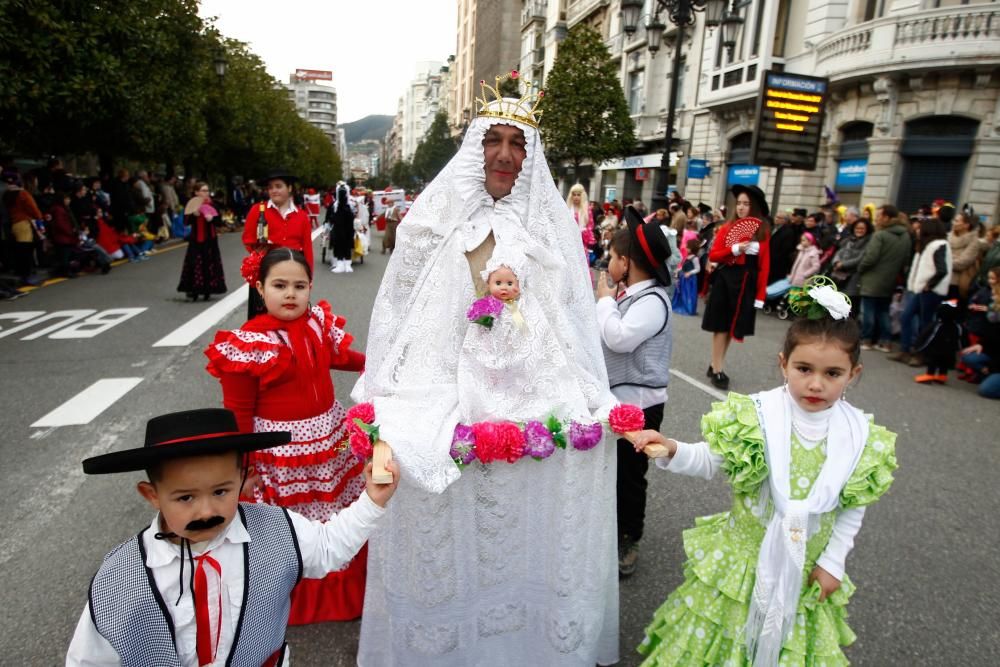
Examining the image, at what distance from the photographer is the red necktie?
1.54 meters

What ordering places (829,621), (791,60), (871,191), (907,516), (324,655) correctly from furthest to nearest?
(791,60) → (871,191) → (907,516) → (324,655) → (829,621)

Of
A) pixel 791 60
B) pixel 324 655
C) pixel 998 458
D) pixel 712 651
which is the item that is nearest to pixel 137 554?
pixel 324 655

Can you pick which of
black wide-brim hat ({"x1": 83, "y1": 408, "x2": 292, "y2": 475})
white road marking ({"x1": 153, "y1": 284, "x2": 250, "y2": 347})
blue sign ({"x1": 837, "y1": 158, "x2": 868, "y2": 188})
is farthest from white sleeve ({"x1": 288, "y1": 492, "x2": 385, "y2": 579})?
blue sign ({"x1": 837, "y1": 158, "x2": 868, "y2": 188})

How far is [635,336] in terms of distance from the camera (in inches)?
112

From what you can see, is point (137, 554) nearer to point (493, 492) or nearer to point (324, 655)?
point (493, 492)

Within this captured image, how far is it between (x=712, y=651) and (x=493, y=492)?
930 mm

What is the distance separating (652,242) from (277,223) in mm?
4446

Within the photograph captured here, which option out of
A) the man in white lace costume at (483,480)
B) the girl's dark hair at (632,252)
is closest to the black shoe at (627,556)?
the man in white lace costume at (483,480)

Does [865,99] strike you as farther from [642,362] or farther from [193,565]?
[193,565]

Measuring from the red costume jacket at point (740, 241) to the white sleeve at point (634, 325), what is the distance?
4.00 metres

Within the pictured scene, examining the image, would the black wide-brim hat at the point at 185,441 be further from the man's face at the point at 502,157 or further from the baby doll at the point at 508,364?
the man's face at the point at 502,157

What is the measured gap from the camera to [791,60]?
18.4 m

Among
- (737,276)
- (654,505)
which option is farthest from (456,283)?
(737,276)

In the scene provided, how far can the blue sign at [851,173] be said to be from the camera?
1593cm
